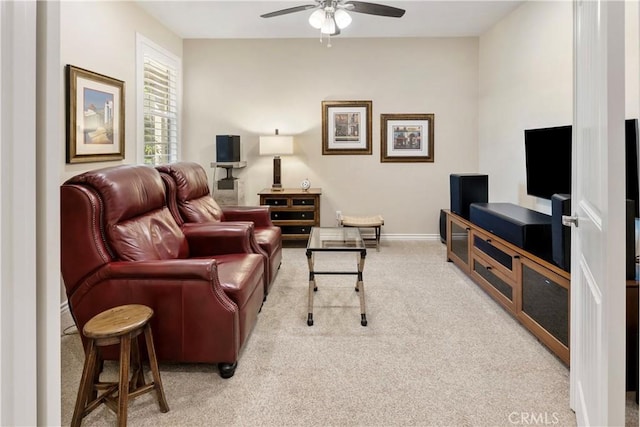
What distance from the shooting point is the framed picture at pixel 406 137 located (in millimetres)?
5594

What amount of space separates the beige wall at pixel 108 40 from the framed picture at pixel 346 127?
2.38m

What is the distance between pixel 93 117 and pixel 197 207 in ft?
3.92

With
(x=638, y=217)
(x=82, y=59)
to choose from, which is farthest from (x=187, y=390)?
(x=82, y=59)

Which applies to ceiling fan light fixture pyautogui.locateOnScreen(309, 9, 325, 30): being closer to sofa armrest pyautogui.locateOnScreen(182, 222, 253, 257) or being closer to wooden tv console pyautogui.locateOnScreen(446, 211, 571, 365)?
sofa armrest pyautogui.locateOnScreen(182, 222, 253, 257)

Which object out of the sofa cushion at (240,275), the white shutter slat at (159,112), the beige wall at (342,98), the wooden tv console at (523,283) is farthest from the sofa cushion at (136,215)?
the beige wall at (342,98)

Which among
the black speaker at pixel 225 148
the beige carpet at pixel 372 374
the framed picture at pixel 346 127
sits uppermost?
the framed picture at pixel 346 127

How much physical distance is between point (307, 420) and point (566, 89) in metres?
3.44

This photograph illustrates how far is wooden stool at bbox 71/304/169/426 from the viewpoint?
1.68 metres

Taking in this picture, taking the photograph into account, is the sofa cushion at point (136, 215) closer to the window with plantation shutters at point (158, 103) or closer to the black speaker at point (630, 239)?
the window with plantation shutters at point (158, 103)

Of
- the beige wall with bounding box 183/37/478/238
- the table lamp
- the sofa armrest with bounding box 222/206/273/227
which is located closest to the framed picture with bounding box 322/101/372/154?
the beige wall with bounding box 183/37/478/238

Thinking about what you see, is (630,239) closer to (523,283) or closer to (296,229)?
(523,283)

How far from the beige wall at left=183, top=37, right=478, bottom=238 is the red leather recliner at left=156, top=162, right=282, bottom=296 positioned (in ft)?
6.10

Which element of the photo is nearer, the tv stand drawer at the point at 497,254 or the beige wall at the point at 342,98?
the tv stand drawer at the point at 497,254

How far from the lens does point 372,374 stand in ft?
7.09
